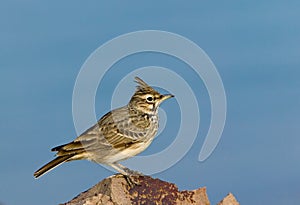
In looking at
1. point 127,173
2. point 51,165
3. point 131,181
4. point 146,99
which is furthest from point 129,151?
point 51,165

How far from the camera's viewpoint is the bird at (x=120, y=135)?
9258 mm

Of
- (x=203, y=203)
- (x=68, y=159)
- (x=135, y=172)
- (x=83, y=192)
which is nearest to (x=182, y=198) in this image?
(x=203, y=203)

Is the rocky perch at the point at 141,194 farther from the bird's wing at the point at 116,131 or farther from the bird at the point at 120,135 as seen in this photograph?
the bird's wing at the point at 116,131

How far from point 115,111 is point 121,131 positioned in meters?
0.39

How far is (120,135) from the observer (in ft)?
31.6

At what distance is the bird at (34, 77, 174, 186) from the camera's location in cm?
926

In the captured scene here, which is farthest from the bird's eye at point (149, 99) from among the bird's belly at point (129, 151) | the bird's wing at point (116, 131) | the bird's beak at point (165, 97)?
the bird's belly at point (129, 151)

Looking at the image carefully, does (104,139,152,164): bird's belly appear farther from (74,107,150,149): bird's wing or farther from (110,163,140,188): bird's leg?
(110,163,140,188): bird's leg

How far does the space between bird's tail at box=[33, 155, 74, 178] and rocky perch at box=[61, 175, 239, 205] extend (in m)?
1.03

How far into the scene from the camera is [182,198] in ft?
26.9

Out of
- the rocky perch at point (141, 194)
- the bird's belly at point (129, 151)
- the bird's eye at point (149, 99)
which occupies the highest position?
the bird's eye at point (149, 99)

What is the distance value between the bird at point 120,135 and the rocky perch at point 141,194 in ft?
1.85

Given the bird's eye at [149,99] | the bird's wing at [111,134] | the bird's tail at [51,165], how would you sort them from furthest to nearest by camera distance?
the bird's eye at [149,99], the bird's wing at [111,134], the bird's tail at [51,165]

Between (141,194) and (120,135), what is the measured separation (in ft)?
5.81
